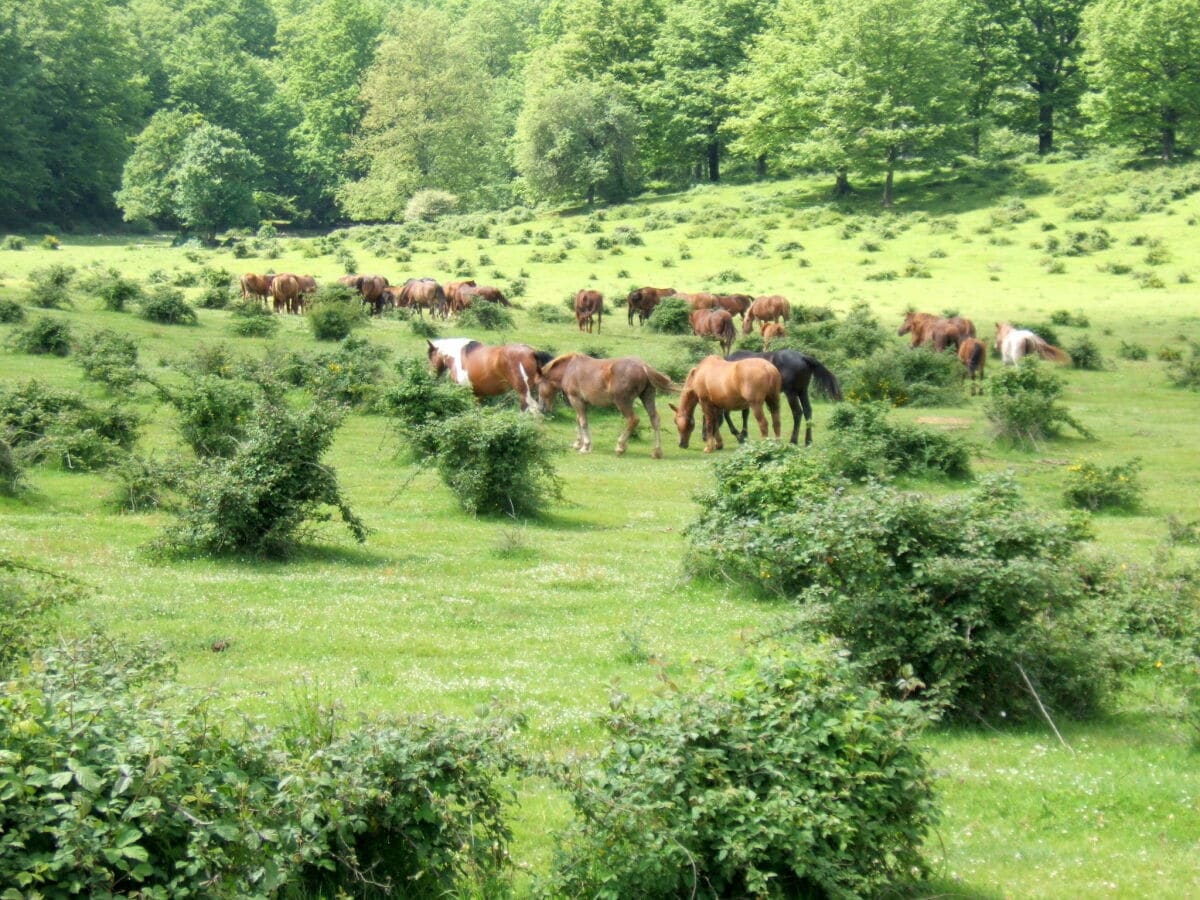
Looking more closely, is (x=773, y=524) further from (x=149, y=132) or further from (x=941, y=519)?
(x=149, y=132)

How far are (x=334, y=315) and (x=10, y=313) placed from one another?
780 centimetres

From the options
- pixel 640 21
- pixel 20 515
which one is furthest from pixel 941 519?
pixel 640 21

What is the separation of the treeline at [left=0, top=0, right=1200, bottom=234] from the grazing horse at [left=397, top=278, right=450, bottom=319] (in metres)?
32.3

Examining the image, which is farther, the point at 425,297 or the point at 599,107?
the point at 599,107

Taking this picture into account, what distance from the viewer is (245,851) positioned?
5.28m

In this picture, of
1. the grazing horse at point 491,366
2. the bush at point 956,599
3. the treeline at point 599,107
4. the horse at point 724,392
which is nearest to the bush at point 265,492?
the bush at point 956,599

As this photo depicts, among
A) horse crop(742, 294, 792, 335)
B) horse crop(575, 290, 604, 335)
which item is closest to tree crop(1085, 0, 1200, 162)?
horse crop(742, 294, 792, 335)

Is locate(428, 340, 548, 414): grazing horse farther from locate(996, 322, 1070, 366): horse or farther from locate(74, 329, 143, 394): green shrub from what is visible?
locate(996, 322, 1070, 366): horse

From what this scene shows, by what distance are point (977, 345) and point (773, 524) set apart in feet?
74.1

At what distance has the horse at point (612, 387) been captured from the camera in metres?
24.0

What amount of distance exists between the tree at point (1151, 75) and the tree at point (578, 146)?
26.6 m

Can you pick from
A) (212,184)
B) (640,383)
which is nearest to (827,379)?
(640,383)

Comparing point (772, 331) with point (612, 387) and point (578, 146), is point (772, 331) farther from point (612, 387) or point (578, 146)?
point (578, 146)

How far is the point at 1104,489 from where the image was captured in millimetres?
19828
